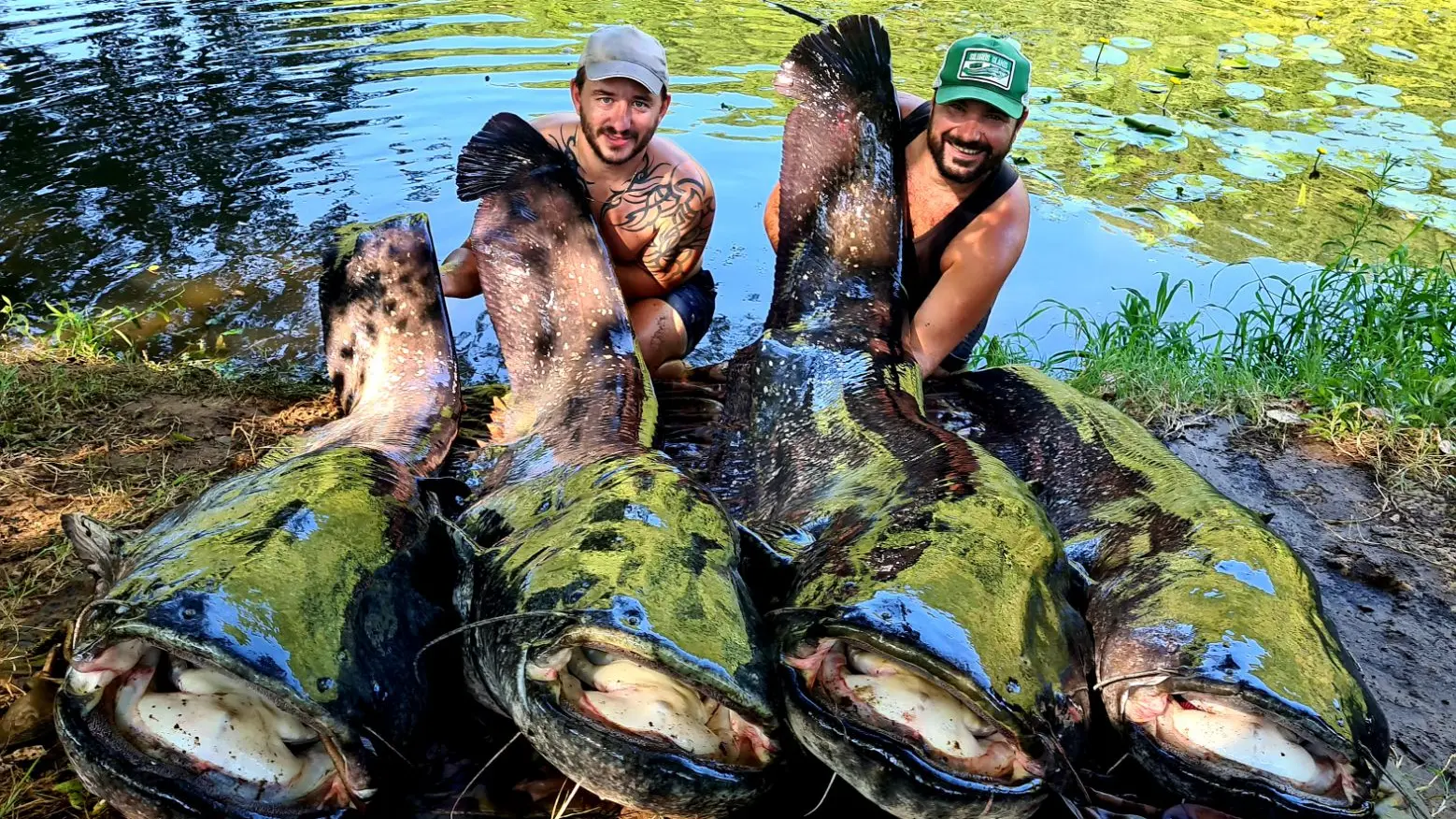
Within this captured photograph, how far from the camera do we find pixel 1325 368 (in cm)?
445

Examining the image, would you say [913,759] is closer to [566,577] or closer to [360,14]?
[566,577]

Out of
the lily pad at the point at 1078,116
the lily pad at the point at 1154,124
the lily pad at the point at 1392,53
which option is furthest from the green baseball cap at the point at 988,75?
the lily pad at the point at 1392,53

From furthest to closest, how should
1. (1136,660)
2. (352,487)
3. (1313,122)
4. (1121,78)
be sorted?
(1121,78)
(1313,122)
(352,487)
(1136,660)

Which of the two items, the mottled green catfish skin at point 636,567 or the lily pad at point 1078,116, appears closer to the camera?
the mottled green catfish skin at point 636,567

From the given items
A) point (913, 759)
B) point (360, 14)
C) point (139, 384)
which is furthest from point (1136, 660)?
point (360, 14)

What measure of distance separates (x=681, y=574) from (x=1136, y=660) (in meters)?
0.92

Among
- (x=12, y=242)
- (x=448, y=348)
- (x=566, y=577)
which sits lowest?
(x=12, y=242)

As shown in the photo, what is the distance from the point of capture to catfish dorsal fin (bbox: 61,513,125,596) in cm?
201

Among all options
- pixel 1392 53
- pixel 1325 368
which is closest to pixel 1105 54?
pixel 1392 53

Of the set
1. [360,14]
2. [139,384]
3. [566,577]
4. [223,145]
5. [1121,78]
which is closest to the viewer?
[566,577]

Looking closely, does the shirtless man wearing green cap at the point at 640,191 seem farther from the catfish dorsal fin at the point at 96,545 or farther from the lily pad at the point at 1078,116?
the lily pad at the point at 1078,116

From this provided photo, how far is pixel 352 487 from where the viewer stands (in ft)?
7.10

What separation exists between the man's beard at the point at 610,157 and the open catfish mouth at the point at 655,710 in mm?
2965

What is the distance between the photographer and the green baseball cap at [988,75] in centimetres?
375
